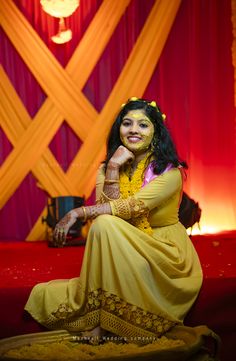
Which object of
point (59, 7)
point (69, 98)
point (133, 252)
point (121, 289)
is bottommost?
point (121, 289)

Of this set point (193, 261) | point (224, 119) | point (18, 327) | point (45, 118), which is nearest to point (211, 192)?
point (224, 119)

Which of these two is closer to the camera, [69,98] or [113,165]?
[113,165]

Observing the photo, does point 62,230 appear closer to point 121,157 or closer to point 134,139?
→ point 121,157

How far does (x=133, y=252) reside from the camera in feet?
5.74

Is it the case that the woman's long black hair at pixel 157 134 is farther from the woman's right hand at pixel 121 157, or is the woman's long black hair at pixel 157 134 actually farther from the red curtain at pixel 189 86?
the red curtain at pixel 189 86

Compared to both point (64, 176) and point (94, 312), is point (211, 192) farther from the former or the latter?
point (94, 312)

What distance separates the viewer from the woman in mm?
1714

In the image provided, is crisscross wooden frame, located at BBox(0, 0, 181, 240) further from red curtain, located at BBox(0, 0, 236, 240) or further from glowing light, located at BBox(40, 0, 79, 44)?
glowing light, located at BBox(40, 0, 79, 44)

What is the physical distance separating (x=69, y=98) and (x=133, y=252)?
11.1 feet

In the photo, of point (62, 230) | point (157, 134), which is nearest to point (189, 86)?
point (157, 134)

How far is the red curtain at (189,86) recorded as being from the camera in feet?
16.2

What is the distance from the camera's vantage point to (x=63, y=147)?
495 cm

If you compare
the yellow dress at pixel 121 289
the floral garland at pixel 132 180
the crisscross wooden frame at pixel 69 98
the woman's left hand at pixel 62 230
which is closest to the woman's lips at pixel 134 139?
the floral garland at pixel 132 180

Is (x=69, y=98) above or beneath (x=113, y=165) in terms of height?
above
